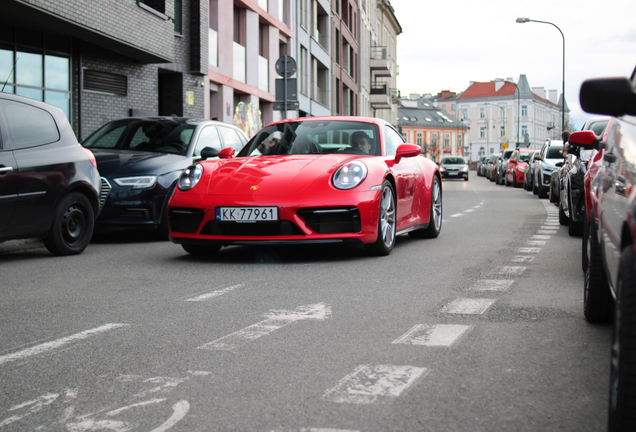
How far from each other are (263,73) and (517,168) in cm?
1060

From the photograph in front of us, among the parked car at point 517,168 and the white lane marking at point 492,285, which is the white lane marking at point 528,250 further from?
the parked car at point 517,168

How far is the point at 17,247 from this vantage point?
29.7 feet

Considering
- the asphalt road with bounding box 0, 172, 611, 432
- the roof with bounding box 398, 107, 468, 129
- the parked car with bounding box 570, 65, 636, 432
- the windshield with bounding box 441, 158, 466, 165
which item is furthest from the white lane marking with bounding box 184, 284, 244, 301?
the roof with bounding box 398, 107, 468, 129

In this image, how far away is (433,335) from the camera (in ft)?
13.7

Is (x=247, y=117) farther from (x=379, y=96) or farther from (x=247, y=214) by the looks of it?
(x=379, y=96)

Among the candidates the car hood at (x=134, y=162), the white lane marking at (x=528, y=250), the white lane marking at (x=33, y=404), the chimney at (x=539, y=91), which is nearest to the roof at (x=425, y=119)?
the chimney at (x=539, y=91)

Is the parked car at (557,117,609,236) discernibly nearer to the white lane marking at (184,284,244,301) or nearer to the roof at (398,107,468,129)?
the white lane marking at (184,284,244,301)

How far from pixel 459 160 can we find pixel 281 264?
41430 mm

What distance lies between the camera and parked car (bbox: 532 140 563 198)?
21422 mm

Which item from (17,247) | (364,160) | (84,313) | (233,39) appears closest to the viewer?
(84,313)

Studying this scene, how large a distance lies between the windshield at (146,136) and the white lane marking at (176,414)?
7.26m

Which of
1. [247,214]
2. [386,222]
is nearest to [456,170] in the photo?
[386,222]

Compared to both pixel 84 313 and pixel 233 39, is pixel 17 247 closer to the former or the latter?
pixel 84 313

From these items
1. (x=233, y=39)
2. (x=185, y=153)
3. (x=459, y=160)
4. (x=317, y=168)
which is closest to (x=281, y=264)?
(x=317, y=168)
